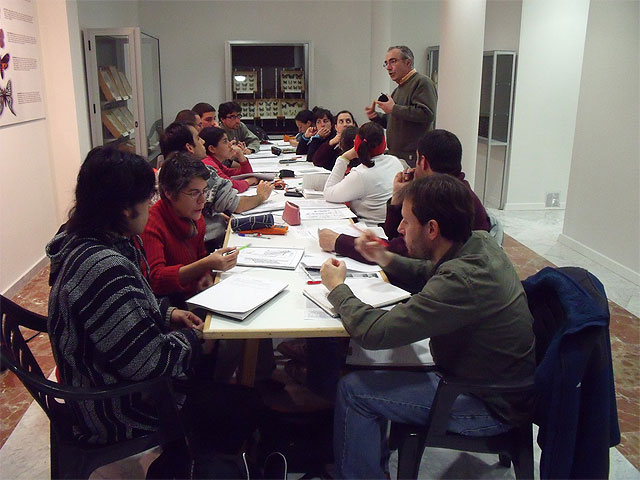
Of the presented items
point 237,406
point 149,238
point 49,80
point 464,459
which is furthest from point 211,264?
point 49,80

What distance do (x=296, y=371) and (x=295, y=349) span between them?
0.13 metres

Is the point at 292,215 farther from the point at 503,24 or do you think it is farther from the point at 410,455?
the point at 503,24

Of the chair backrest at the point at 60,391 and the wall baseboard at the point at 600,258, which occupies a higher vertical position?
the chair backrest at the point at 60,391

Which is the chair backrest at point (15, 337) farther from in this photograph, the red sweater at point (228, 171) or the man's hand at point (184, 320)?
the red sweater at point (228, 171)

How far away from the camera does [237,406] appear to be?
1825mm

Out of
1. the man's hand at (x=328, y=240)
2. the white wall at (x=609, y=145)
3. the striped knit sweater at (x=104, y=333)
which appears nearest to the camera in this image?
the striped knit sweater at (x=104, y=333)

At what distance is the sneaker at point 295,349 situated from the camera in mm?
2738

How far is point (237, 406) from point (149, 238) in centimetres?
86

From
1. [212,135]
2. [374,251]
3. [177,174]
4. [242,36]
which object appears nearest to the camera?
[374,251]

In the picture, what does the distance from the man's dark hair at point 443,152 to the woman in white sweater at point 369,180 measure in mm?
702

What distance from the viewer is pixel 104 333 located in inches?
58.1

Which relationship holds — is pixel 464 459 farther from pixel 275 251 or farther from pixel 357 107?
pixel 357 107

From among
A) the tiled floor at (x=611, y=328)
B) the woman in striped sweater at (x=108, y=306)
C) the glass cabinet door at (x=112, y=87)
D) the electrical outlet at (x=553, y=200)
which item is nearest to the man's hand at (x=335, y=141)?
the tiled floor at (x=611, y=328)

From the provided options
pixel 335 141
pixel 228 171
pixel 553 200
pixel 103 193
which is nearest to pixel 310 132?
pixel 335 141
